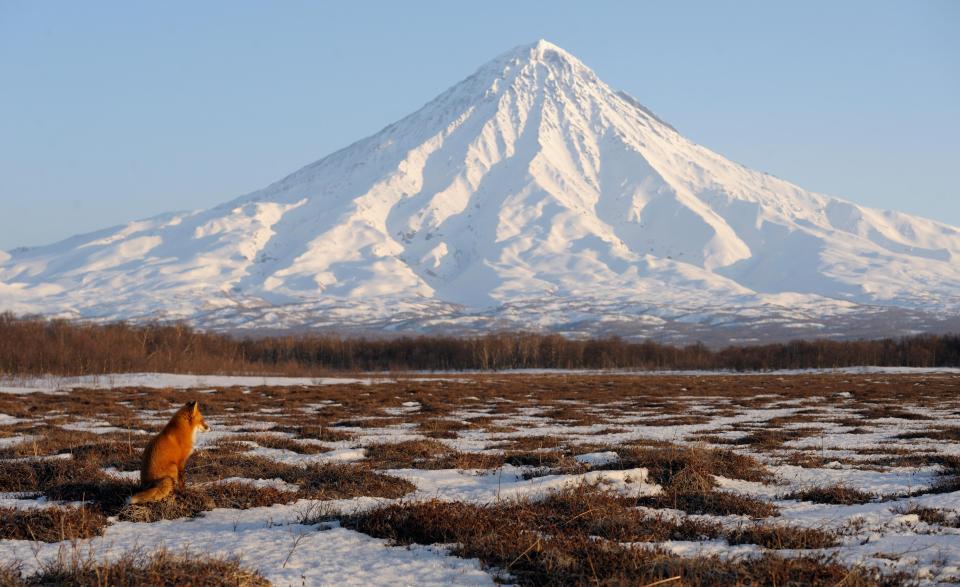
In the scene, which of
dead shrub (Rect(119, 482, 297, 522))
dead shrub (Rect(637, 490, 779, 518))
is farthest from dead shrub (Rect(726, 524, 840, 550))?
dead shrub (Rect(119, 482, 297, 522))

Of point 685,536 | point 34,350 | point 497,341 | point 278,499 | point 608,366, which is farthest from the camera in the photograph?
point 497,341

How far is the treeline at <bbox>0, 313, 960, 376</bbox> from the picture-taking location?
58969 mm

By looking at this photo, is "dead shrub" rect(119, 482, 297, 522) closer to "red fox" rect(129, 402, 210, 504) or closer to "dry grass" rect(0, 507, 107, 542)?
"red fox" rect(129, 402, 210, 504)

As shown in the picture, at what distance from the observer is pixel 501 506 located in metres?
9.17

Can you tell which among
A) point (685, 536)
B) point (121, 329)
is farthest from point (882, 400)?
point (121, 329)

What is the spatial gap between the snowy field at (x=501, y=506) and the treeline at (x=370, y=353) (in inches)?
1675

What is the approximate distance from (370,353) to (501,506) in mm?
95394

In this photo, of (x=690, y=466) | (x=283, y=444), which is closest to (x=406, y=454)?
(x=283, y=444)

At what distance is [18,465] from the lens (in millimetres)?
11711

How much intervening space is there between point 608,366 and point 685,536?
91.5m

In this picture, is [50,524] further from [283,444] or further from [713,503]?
[283,444]

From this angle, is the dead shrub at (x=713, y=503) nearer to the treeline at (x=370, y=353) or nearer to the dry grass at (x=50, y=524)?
the dry grass at (x=50, y=524)

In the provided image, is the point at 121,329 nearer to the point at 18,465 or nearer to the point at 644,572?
the point at 18,465

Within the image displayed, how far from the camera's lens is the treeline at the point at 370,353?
5897 centimetres
